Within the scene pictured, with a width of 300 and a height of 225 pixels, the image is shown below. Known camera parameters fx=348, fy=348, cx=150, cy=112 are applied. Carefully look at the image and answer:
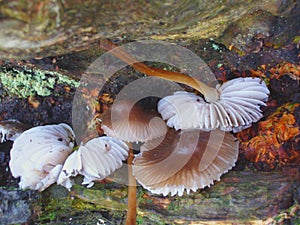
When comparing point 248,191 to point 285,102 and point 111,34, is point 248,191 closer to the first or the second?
point 285,102

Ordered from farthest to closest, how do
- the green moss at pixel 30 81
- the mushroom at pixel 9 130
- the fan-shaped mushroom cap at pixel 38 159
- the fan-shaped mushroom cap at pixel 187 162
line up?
the green moss at pixel 30 81
the mushroom at pixel 9 130
the fan-shaped mushroom cap at pixel 38 159
the fan-shaped mushroom cap at pixel 187 162

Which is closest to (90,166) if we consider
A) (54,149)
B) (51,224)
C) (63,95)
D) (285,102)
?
(54,149)

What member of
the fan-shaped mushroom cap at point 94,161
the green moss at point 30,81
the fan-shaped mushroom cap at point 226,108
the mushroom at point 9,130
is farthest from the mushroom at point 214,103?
the mushroom at point 9,130

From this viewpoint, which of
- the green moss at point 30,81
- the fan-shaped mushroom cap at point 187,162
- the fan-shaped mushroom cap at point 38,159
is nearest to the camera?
the fan-shaped mushroom cap at point 187,162

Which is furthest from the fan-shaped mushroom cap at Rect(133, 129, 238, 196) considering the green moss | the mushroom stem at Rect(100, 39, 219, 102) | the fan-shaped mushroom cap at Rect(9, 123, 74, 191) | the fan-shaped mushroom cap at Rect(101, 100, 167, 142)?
the green moss

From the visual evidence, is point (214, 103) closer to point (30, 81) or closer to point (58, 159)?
point (58, 159)

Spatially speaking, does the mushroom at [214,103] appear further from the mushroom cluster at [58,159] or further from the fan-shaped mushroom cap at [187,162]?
the mushroom cluster at [58,159]
